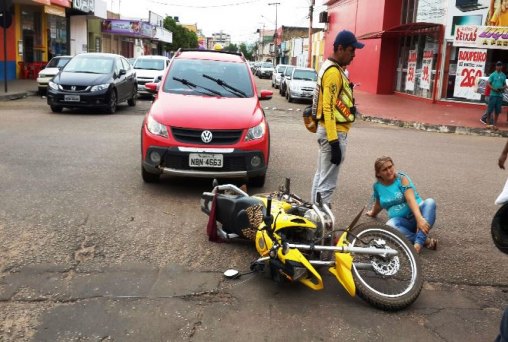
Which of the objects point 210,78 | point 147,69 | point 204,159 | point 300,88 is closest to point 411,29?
point 300,88

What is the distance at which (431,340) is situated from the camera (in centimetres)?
337

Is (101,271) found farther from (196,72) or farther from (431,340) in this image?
(196,72)

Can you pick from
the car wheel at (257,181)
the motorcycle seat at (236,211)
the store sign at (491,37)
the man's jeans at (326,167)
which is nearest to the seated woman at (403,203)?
the man's jeans at (326,167)

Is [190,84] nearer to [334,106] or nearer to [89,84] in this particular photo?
[334,106]

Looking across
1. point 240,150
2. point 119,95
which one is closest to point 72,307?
point 240,150

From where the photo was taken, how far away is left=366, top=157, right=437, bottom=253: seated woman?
4.96 meters

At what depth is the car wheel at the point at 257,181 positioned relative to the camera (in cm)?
675

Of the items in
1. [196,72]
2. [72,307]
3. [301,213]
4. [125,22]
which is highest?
[125,22]

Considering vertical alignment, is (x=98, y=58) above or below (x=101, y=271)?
above

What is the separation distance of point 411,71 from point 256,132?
809 inches

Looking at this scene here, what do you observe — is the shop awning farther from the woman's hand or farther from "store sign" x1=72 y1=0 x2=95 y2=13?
the woman's hand

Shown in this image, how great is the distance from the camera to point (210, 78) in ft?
24.7

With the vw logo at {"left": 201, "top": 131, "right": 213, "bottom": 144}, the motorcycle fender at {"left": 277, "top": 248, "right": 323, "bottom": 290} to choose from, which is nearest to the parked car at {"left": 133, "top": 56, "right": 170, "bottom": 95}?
the vw logo at {"left": 201, "top": 131, "right": 213, "bottom": 144}

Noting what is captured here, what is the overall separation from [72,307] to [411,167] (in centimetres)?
680
